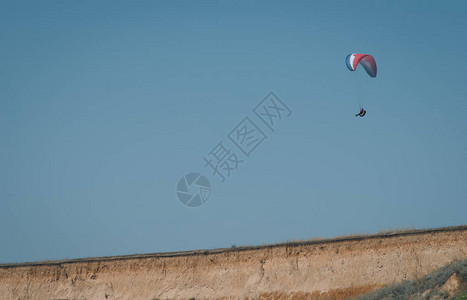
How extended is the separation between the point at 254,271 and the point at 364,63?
14.2 metres

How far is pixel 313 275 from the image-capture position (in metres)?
25.7

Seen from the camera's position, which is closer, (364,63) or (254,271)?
(254,271)

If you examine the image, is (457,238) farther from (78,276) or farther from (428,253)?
(78,276)

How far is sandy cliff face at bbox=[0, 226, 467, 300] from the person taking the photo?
2506 centimetres

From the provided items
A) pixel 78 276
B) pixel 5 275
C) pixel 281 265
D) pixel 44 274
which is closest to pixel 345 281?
pixel 281 265

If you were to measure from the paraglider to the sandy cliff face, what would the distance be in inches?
396

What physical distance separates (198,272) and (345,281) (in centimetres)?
680

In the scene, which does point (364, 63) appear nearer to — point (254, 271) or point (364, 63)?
point (364, 63)

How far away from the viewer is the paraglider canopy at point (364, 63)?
3284cm

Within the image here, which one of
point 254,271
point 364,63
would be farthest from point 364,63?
point 254,271

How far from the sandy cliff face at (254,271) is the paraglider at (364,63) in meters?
10.0

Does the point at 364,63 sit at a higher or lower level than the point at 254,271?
higher

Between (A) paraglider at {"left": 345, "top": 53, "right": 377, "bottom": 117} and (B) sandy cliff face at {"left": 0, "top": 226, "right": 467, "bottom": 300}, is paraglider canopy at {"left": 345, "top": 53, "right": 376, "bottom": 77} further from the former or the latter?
Result: (B) sandy cliff face at {"left": 0, "top": 226, "right": 467, "bottom": 300}

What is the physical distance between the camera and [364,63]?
109 feet
